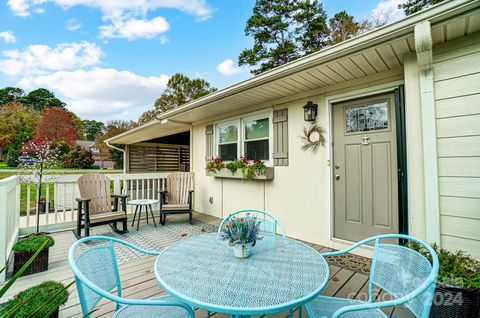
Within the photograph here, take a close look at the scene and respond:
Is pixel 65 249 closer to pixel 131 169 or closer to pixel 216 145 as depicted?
pixel 216 145

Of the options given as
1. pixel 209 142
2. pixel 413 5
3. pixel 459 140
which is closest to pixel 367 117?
pixel 459 140

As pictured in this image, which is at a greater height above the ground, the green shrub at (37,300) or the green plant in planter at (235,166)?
the green plant in planter at (235,166)

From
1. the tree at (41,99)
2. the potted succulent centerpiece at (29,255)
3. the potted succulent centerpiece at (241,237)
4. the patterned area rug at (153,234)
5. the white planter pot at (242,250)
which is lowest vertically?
the patterned area rug at (153,234)

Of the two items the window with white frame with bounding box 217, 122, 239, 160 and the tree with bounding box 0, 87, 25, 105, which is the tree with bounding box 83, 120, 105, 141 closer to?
the tree with bounding box 0, 87, 25, 105

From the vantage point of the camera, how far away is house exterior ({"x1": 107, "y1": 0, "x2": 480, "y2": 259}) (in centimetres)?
198

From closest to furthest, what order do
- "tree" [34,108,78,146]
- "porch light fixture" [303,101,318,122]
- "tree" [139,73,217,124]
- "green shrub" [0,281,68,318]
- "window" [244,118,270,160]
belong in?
"green shrub" [0,281,68,318], "porch light fixture" [303,101,318,122], "window" [244,118,270,160], "tree" [139,73,217,124], "tree" [34,108,78,146]

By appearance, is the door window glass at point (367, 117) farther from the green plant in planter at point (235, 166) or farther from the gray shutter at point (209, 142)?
the gray shutter at point (209, 142)

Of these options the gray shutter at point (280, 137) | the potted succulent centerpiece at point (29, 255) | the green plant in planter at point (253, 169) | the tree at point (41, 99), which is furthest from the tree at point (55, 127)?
the gray shutter at point (280, 137)

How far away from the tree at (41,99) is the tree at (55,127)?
49.2 ft

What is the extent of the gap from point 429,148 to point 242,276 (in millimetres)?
2222

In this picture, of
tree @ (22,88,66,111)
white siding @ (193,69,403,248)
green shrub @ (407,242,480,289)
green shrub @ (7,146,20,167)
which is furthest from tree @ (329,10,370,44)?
tree @ (22,88,66,111)

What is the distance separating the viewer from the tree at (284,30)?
1016cm

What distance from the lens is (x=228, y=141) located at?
4.87 m

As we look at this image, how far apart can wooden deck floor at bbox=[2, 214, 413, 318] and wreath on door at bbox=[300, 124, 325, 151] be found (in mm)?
1668
